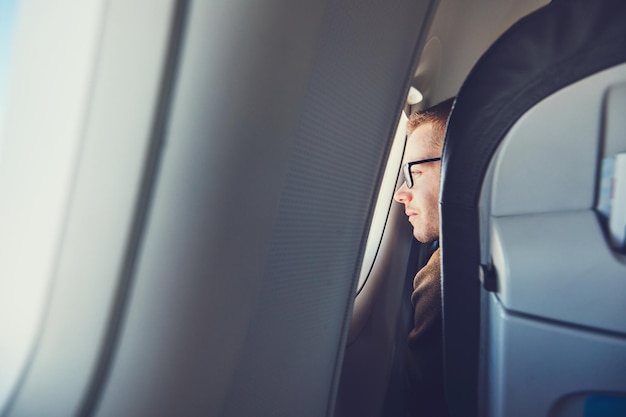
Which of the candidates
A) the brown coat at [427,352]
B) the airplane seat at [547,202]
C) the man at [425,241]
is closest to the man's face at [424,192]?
the man at [425,241]

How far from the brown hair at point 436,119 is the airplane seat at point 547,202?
770mm

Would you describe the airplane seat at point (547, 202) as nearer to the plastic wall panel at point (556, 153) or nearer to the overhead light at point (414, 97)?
the plastic wall panel at point (556, 153)

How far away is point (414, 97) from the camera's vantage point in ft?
5.20

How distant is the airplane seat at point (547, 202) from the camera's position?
1.95 ft

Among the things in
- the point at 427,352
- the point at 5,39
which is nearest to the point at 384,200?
the point at 427,352

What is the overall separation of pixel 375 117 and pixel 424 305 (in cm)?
91

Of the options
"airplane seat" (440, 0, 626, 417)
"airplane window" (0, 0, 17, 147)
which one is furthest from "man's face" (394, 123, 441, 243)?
"airplane window" (0, 0, 17, 147)

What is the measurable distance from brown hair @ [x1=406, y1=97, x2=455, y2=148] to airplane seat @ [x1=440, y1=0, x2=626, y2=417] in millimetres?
770

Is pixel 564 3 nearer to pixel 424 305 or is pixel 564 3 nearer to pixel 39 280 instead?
pixel 39 280

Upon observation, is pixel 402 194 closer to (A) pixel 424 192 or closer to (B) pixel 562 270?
(A) pixel 424 192

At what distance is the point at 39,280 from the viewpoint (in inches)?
12.0

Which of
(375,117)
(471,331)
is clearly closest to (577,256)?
(471,331)

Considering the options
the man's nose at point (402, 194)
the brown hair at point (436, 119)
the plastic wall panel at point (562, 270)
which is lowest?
the plastic wall panel at point (562, 270)

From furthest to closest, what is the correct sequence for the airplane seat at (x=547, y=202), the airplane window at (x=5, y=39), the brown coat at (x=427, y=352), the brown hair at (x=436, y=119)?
the brown hair at (x=436, y=119) < the brown coat at (x=427, y=352) < the airplane seat at (x=547, y=202) < the airplane window at (x=5, y=39)
